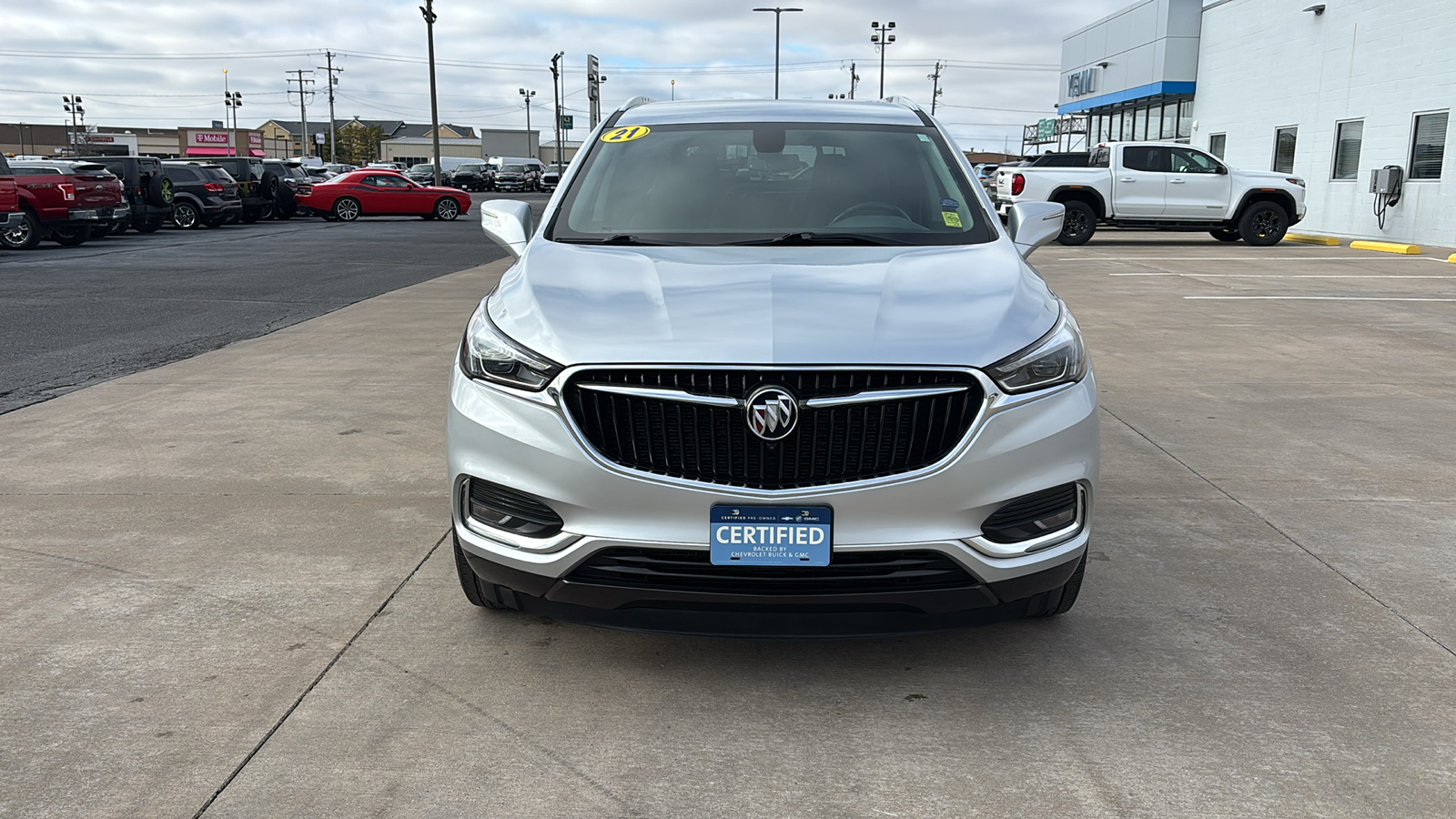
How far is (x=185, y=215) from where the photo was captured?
29625mm

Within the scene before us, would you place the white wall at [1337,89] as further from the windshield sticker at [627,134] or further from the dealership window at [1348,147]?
the windshield sticker at [627,134]

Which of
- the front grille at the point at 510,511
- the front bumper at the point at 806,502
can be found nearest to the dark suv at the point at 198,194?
the front grille at the point at 510,511

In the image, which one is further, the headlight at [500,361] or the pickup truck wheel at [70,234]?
the pickup truck wheel at [70,234]

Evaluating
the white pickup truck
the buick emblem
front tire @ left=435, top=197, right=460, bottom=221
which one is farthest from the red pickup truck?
the buick emblem

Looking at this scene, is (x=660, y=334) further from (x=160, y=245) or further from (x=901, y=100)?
(x=160, y=245)

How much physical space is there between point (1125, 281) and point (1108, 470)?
421 inches

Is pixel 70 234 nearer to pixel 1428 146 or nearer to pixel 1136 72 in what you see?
pixel 1428 146

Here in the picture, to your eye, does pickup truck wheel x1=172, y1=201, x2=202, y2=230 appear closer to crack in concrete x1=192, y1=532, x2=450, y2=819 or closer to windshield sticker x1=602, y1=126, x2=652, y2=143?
windshield sticker x1=602, y1=126, x2=652, y2=143

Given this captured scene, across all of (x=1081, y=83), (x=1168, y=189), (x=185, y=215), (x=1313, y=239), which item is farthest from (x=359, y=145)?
(x=1313, y=239)

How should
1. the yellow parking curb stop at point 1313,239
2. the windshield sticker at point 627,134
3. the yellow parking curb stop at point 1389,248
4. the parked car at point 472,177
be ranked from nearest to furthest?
the windshield sticker at point 627,134, the yellow parking curb stop at point 1389,248, the yellow parking curb stop at point 1313,239, the parked car at point 472,177

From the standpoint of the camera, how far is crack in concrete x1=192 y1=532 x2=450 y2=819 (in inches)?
113

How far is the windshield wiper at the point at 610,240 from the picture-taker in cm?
416

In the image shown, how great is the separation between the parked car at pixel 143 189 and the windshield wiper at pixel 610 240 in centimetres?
2502

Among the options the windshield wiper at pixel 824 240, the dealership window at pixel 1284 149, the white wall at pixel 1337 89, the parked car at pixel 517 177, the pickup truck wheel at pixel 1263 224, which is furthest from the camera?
the parked car at pixel 517 177
